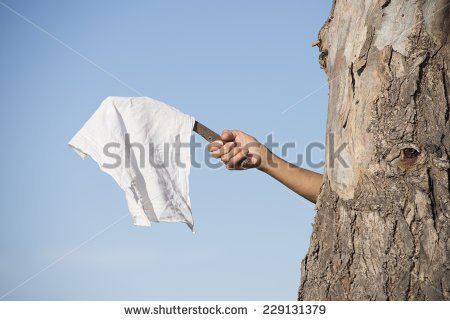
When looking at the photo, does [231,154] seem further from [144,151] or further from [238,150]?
[144,151]

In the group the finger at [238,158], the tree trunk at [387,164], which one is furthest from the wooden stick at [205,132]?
the tree trunk at [387,164]

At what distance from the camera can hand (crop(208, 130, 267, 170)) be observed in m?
3.27

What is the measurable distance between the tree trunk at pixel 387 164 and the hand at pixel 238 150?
2.29 feet

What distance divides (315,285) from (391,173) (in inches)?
27.8

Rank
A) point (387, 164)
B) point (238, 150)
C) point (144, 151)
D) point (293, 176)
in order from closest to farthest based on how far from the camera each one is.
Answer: point (387, 164) < point (144, 151) < point (293, 176) < point (238, 150)

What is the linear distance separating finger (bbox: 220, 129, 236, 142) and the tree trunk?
0.80 metres

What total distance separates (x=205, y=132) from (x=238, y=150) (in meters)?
0.26

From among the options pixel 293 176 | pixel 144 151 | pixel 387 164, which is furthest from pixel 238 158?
pixel 387 164

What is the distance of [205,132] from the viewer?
321 cm

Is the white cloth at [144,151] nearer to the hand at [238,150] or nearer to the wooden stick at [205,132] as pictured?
the wooden stick at [205,132]

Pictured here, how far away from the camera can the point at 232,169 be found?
132 inches

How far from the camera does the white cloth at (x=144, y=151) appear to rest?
2.98 meters

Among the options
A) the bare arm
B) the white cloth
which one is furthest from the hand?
the white cloth

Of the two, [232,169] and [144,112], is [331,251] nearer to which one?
[232,169]
